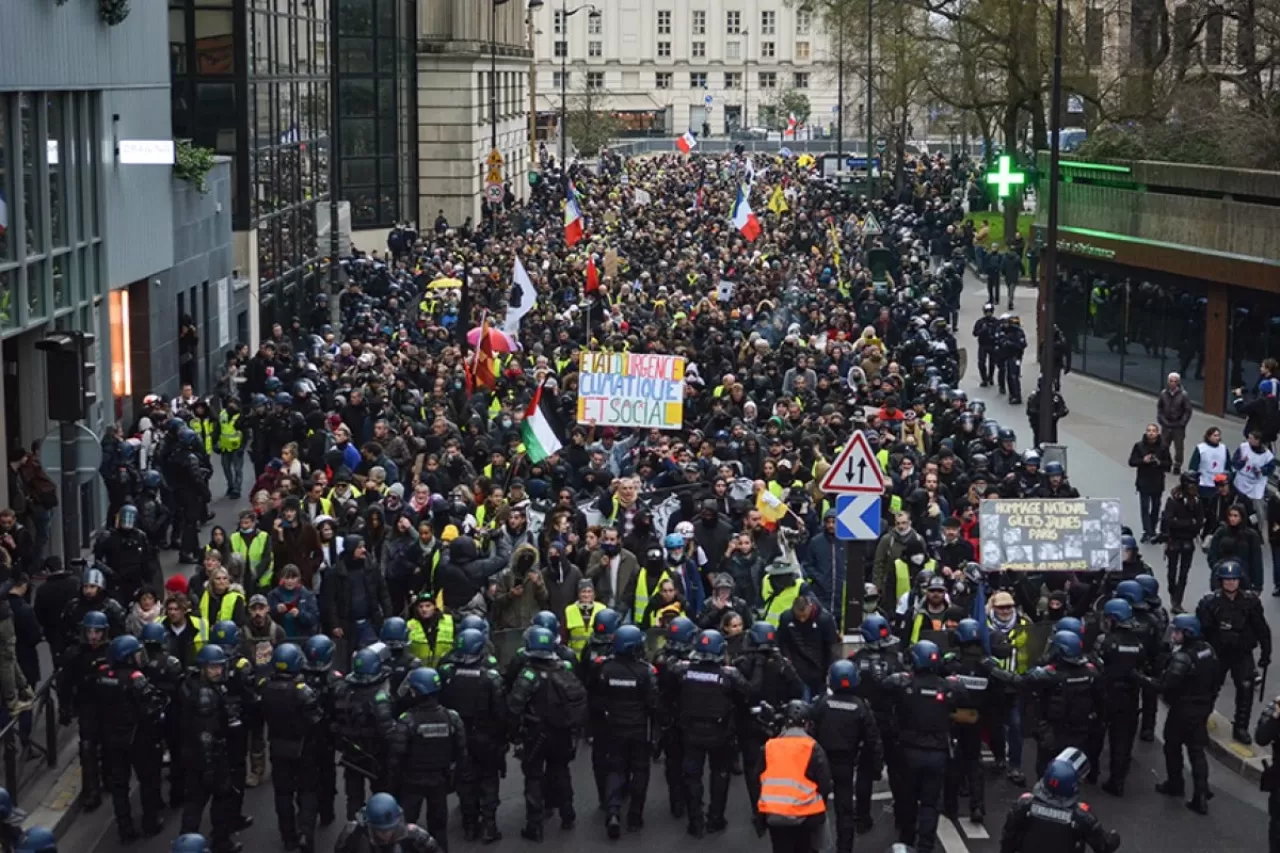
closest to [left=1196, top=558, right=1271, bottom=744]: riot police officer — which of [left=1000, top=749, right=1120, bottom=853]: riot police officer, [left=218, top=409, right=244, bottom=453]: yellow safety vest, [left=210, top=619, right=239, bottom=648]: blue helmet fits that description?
[left=1000, top=749, right=1120, bottom=853]: riot police officer

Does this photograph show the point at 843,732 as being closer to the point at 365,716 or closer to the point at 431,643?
the point at 365,716

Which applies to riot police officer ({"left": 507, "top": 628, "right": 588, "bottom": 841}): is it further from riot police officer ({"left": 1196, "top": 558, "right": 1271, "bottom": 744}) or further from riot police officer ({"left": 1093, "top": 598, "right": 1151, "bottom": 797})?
riot police officer ({"left": 1196, "top": 558, "right": 1271, "bottom": 744})

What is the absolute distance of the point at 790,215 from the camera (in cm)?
6128

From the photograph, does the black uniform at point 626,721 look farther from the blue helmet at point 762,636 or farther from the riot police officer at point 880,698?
the riot police officer at point 880,698

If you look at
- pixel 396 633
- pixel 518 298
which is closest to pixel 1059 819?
pixel 396 633

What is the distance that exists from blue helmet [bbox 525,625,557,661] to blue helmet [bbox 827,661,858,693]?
1.77 metres

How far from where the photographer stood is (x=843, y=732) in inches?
519

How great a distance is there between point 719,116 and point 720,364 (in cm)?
12372

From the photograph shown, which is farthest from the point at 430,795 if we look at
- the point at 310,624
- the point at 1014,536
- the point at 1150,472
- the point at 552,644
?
the point at 1150,472

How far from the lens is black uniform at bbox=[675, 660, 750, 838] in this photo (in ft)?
45.1

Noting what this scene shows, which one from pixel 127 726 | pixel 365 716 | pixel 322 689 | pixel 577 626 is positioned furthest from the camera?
pixel 577 626

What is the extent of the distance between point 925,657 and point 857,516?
3632 mm

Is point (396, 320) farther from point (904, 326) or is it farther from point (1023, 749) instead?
point (1023, 749)

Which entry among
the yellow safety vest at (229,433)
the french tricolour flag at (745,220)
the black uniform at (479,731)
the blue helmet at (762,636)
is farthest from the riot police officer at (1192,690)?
the french tricolour flag at (745,220)
